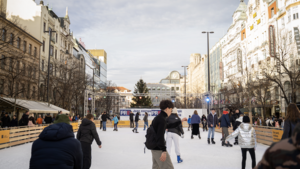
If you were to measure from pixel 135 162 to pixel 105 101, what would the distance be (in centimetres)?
6061

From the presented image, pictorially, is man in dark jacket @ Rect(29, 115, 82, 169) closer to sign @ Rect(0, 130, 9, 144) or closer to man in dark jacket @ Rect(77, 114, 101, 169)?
man in dark jacket @ Rect(77, 114, 101, 169)

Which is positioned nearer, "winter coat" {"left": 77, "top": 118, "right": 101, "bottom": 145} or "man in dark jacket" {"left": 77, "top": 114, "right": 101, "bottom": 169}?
"man in dark jacket" {"left": 77, "top": 114, "right": 101, "bottom": 169}

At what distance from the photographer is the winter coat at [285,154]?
1.61m

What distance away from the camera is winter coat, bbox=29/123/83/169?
112 inches

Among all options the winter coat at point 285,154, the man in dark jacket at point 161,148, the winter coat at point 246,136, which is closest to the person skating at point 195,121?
the winter coat at point 246,136

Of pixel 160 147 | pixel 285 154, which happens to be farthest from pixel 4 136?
pixel 285 154

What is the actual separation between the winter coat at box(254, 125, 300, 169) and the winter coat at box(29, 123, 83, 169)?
2056mm

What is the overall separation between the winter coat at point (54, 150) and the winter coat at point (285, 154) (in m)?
2.06

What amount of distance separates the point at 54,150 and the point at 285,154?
2247 mm

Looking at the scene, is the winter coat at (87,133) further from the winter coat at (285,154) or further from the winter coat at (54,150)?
the winter coat at (285,154)

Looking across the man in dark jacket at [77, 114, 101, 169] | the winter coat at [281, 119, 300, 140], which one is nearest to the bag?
the man in dark jacket at [77, 114, 101, 169]

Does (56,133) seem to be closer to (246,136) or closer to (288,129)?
(288,129)

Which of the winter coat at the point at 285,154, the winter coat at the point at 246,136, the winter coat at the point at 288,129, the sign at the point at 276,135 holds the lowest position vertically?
the sign at the point at 276,135

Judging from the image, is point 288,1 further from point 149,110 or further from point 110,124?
point 110,124
